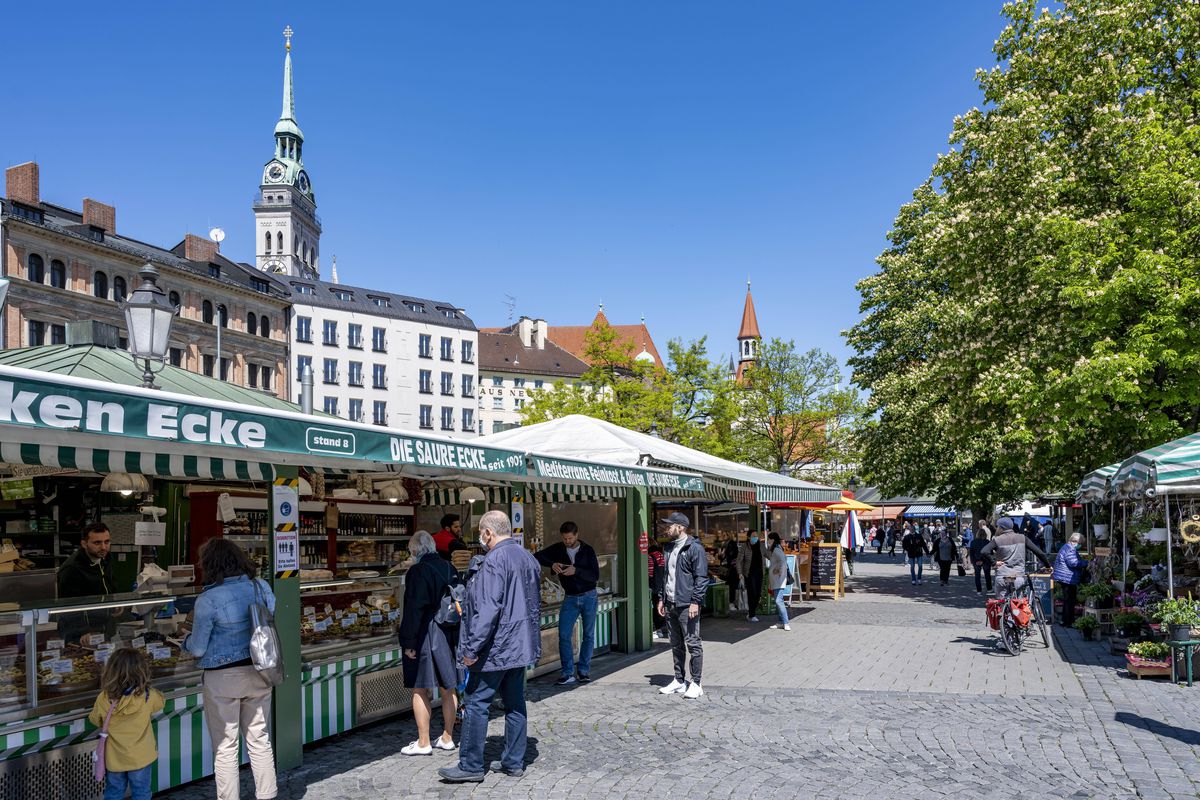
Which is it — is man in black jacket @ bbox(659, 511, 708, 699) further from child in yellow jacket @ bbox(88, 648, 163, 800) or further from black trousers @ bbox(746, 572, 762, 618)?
black trousers @ bbox(746, 572, 762, 618)

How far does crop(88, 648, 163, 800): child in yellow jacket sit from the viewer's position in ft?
18.3

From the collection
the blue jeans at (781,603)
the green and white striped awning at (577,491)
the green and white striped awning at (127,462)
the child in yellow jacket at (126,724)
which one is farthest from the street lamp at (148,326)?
Result: the blue jeans at (781,603)

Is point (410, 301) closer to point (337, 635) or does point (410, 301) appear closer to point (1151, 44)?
point (1151, 44)

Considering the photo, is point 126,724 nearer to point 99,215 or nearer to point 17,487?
point 17,487

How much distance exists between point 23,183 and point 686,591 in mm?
49228

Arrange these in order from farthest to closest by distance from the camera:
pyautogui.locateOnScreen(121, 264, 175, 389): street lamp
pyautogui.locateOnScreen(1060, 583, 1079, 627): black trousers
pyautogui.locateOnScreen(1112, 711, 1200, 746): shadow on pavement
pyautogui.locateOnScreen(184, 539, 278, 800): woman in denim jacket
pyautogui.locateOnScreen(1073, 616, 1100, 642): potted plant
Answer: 1. pyautogui.locateOnScreen(1060, 583, 1079, 627): black trousers
2. pyautogui.locateOnScreen(1073, 616, 1100, 642): potted plant
3. pyautogui.locateOnScreen(121, 264, 175, 389): street lamp
4. pyautogui.locateOnScreen(1112, 711, 1200, 746): shadow on pavement
5. pyautogui.locateOnScreen(184, 539, 278, 800): woman in denim jacket

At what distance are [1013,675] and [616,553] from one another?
16.7 ft

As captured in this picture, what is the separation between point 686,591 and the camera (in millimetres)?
9625

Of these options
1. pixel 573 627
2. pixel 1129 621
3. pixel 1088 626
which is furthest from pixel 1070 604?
pixel 573 627

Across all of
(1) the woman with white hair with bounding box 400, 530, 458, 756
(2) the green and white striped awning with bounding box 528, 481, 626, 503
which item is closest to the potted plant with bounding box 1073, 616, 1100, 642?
(2) the green and white striped awning with bounding box 528, 481, 626, 503

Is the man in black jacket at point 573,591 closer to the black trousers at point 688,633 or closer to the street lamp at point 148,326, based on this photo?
the black trousers at point 688,633

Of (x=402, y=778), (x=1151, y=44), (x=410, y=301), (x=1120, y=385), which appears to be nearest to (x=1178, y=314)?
(x=1120, y=385)

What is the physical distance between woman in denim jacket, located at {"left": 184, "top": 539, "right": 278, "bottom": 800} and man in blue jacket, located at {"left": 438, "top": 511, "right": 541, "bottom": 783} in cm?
136

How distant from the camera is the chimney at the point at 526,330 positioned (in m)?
98.3
